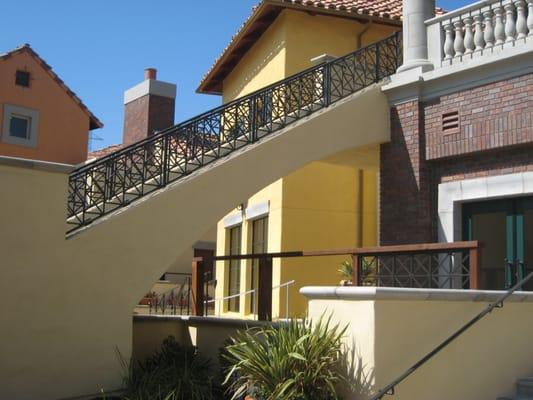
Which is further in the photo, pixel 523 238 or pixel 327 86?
pixel 327 86

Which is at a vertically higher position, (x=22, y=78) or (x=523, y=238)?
(x=22, y=78)

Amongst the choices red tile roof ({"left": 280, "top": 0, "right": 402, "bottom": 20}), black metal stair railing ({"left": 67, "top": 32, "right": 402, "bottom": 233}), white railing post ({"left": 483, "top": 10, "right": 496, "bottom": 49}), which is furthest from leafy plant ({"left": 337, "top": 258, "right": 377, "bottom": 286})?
red tile roof ({"left": 280, "top": 0, "right": 402, "bottom": 20})

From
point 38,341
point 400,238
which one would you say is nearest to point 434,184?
point 400,238

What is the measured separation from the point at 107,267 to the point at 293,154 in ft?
11.5

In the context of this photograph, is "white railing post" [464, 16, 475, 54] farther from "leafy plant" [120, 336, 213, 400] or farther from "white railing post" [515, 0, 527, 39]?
"leafy plant" [120, 336, 213, 400]

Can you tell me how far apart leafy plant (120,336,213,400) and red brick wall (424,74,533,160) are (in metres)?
5.06

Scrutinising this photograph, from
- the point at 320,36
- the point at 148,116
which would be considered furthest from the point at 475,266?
the point at 148,116

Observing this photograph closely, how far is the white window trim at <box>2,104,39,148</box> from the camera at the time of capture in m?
25.1

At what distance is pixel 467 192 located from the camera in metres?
11.2

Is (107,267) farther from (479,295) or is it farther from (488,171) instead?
(488,171)

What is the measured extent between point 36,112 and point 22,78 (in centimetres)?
127

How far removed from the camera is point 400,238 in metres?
12.0

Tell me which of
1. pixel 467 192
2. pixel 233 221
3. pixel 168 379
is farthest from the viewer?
pixel 233 221

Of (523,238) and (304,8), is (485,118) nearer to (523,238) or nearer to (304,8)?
(523,238)
